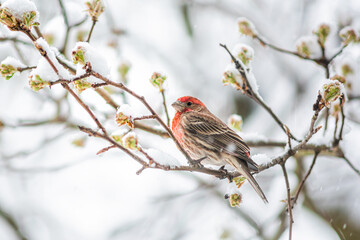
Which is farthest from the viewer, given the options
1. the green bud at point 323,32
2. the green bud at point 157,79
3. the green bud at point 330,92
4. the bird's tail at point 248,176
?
the green bud at point 323,32

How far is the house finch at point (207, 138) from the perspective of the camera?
4258 mm

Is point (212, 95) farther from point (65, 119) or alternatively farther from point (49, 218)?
point (65, 119)

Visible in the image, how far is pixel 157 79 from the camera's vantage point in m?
3.14

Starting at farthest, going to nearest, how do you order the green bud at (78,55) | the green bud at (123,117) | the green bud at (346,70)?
1. the green bud at (346,70)
2. the green bud at (123,117)
3. the green bud at (78,55)

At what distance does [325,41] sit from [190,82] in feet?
24.4

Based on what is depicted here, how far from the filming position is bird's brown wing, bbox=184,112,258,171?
14.3ft

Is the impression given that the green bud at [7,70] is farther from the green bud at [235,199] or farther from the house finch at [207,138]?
the house finch at [207,138]

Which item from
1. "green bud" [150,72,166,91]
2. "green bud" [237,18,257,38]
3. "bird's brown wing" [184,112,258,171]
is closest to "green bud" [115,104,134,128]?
"green bud" [150,72,166,91]

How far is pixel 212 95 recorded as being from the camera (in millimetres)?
Answer: 11133

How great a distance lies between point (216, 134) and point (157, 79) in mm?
1955

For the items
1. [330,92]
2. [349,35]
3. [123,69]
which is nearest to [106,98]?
[123,69]

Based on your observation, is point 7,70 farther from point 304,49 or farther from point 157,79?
point 304,49

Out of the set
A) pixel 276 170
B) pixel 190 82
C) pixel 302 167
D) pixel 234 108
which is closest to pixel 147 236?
pixel 276 170

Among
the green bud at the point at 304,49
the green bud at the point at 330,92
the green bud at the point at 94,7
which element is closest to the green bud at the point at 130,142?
the green bud at the point at 94,7
